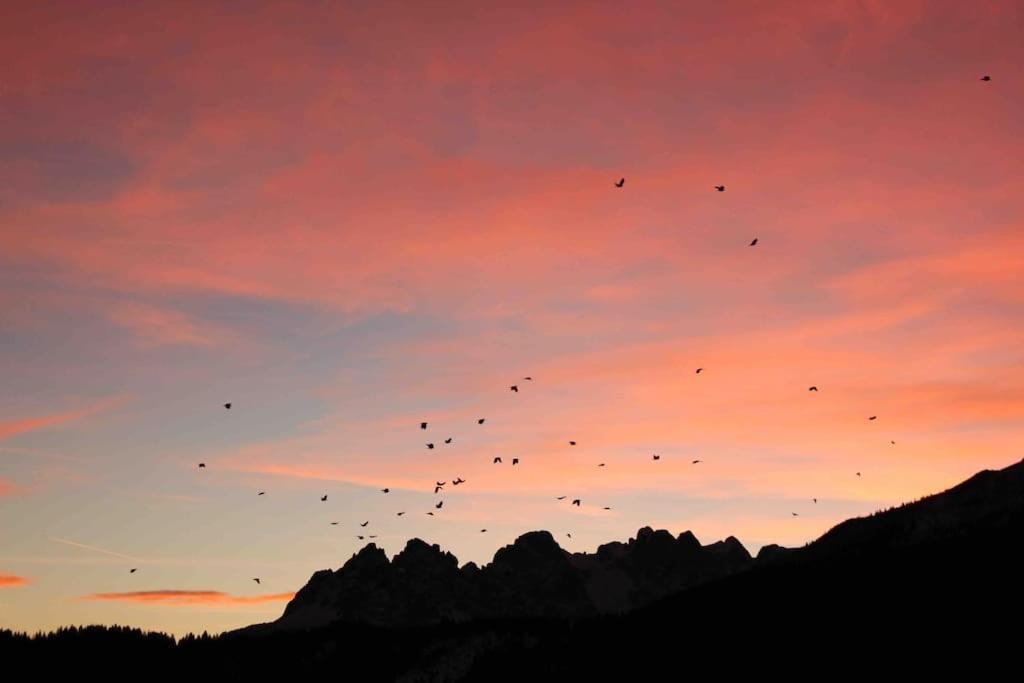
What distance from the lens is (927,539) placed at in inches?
2864

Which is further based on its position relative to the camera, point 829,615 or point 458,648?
point 458,648

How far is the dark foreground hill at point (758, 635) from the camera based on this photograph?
55.0 metres

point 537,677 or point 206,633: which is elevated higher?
point 206,633

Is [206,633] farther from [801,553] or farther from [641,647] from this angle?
[801,553]

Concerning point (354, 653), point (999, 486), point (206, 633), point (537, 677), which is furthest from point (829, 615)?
point (206, 633)

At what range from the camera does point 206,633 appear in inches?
3110

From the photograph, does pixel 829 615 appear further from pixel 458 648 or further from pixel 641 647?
pixel 458 648

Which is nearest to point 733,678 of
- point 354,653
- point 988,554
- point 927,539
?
point 988,554

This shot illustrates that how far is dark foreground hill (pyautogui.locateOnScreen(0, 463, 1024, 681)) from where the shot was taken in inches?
2164

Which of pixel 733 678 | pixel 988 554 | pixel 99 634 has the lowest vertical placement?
pixel 733 678

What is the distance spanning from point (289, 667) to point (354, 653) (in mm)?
4575

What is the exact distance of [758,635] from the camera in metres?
63.8

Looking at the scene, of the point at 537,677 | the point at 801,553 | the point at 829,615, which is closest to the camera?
the point at 829,615

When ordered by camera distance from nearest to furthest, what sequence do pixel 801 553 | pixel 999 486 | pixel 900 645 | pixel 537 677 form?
pixel 900 645 < pixel 537 677 < pixel 999 486 < pixel 801 553
